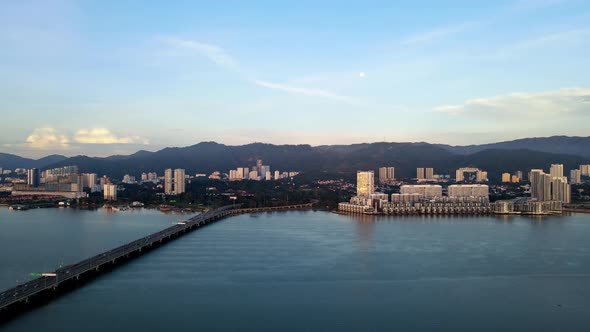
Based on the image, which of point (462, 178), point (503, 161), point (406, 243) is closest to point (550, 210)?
point (406, 243)

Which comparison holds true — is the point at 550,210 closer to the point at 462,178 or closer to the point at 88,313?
the point at 88,313

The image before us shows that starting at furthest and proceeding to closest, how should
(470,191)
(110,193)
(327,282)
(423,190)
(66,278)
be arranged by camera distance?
(110,193) < (423,190) < (470,191) < (327,282) < (66,278)

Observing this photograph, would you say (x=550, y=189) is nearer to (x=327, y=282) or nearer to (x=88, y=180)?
(x=327, y=282)

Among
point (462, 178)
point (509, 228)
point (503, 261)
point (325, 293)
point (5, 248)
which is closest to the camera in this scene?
point (325, 293)

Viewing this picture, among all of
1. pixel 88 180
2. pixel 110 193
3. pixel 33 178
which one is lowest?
pixel 110 193

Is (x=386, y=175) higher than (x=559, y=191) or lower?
higher

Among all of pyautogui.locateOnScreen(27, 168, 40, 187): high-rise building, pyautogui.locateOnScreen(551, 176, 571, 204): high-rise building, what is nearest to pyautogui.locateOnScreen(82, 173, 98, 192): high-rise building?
pyautogui.locateOnScreen(27, 168, 40, 187): high-rise building

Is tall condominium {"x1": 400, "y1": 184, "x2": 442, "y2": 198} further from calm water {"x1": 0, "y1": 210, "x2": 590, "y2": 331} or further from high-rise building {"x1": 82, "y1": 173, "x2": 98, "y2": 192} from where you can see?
high-rise building {"x1": 82, "y1": 173, "x2": 98, "y2": 192}

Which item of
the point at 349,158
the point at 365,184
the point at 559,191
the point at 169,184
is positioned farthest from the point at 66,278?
the point at 349,158
